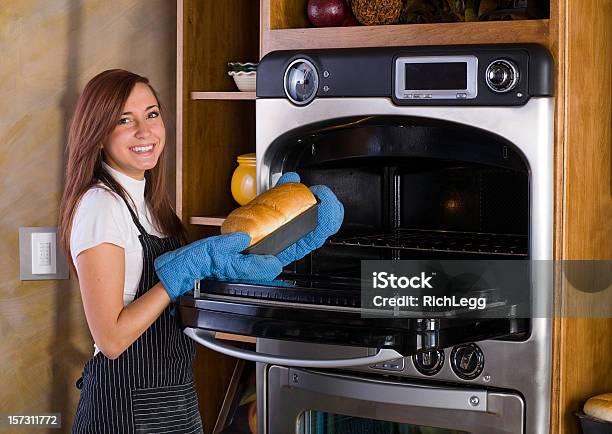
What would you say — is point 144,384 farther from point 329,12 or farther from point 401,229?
point 329,12

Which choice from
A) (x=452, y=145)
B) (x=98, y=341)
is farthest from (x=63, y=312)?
(x=452, y=145)

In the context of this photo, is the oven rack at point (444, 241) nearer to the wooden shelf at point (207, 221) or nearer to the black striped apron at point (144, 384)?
the black striped apron at point (144, 384)

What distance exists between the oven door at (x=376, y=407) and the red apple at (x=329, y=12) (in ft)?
2.07

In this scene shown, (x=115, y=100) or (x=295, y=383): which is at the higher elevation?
(x=115, y=100)

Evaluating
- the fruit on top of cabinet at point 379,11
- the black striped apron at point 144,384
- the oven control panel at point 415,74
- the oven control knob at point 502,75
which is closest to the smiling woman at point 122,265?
the black striped apron at point 144,384

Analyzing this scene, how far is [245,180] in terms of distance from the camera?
2.25m

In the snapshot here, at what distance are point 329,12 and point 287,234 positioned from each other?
0.48 m

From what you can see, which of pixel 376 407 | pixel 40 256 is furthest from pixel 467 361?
pixel 40 256

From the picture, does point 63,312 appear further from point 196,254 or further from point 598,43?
point 598,43

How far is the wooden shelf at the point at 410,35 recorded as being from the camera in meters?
1.52

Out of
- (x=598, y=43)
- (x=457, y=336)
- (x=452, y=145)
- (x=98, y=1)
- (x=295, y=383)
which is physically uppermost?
(x=98, y=1)

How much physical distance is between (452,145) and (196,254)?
0.44m

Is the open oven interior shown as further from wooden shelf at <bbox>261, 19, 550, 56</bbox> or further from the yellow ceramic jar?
the yellow ceramic jar

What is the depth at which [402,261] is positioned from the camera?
1.60m
